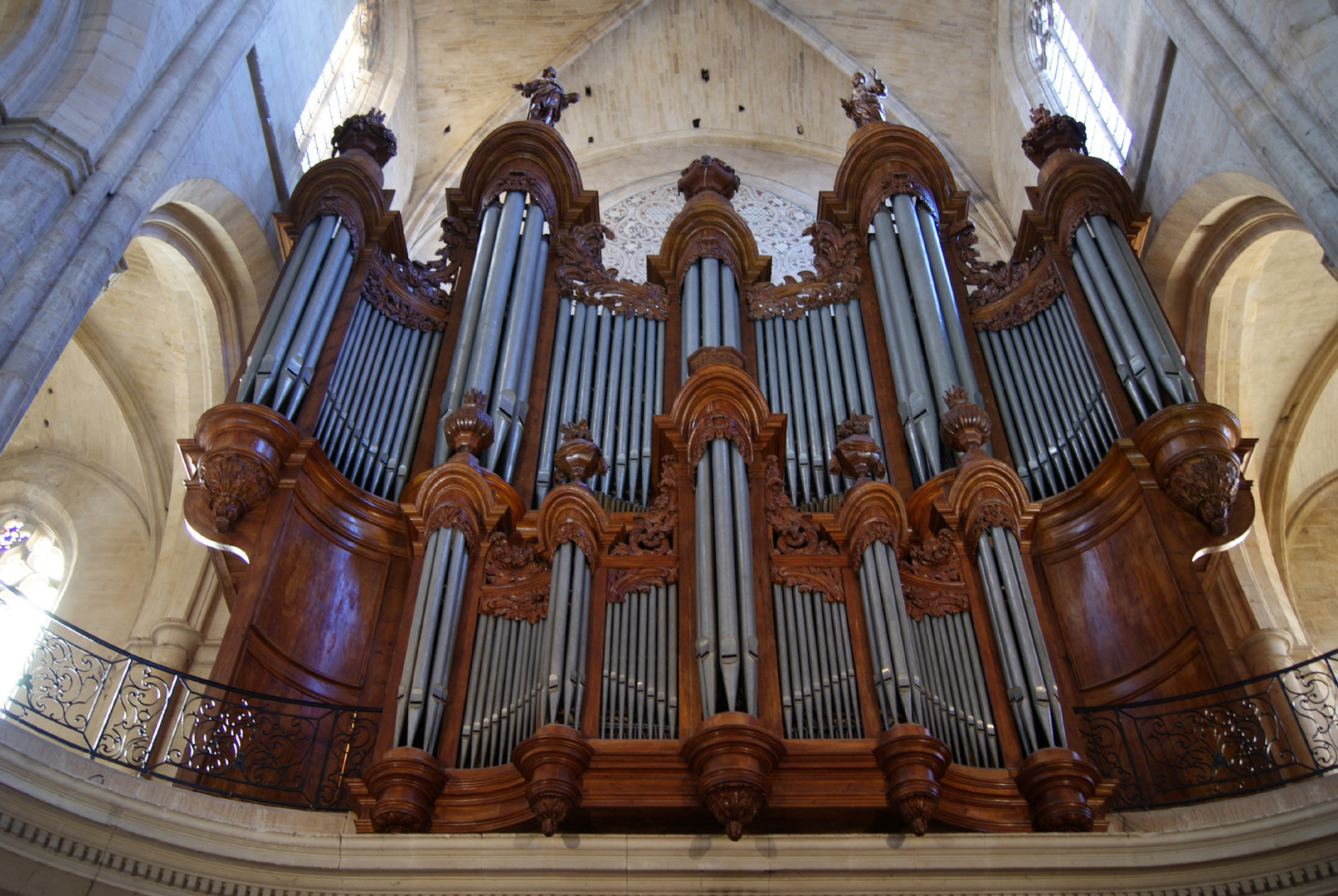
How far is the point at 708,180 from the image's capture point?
11.7 meters

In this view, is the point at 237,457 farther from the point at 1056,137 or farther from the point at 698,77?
the point at 698,77

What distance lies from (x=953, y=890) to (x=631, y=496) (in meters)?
3.69

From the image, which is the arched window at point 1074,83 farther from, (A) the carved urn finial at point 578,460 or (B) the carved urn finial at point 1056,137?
(A) the carved urn finial at point 578,460

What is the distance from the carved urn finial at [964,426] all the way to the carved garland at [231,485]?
4.44m

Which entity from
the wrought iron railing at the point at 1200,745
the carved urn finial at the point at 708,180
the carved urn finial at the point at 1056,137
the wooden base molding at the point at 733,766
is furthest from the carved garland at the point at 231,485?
the carved urn finial at the point at 1056,137

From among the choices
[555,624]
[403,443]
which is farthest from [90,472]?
[555,624]

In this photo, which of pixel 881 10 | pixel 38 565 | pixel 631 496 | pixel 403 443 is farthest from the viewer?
pixel 881 10

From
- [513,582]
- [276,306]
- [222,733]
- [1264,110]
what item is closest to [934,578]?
[513,582]

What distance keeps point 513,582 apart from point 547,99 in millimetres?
7110

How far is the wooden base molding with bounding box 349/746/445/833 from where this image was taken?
560 centimetres

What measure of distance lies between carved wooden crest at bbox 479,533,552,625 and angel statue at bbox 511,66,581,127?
6.30 m

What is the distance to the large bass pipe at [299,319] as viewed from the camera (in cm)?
842

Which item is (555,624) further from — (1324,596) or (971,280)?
(1324,596)

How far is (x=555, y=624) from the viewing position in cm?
613
